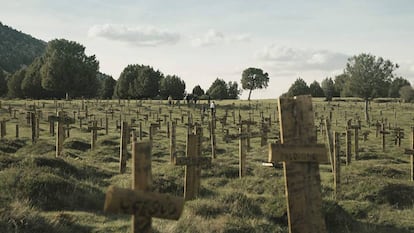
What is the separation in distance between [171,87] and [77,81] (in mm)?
21804

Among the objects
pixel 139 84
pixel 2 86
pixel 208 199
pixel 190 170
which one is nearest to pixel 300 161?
pixel 190 170

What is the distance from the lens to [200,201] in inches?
509

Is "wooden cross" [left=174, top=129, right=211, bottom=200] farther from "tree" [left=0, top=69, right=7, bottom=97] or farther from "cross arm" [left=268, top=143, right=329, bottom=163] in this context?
"tree" [left=0, top=69, right=7, bottom=97]

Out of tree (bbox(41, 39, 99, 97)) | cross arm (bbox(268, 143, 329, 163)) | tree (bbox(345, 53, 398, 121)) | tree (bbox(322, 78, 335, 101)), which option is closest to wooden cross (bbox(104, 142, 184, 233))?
cross arm (bbox(268, 143, 329, 163))

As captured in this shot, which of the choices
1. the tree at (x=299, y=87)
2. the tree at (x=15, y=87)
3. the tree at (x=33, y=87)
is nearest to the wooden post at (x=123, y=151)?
the tree at (x=33, y=87)

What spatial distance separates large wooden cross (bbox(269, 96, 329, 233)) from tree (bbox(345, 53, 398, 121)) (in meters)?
62.7

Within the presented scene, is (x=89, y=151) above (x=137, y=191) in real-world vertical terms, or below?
below

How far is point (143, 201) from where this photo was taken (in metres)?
5.29

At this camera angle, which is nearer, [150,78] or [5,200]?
[5,200]

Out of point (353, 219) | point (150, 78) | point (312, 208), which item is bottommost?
point (353, 219)

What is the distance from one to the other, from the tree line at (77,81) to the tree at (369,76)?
26.2 meters

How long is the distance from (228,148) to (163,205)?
85.9 ft

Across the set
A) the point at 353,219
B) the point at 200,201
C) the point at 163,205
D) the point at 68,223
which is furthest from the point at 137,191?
the point at 353,219

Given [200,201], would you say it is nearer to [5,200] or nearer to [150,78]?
[5,200]
